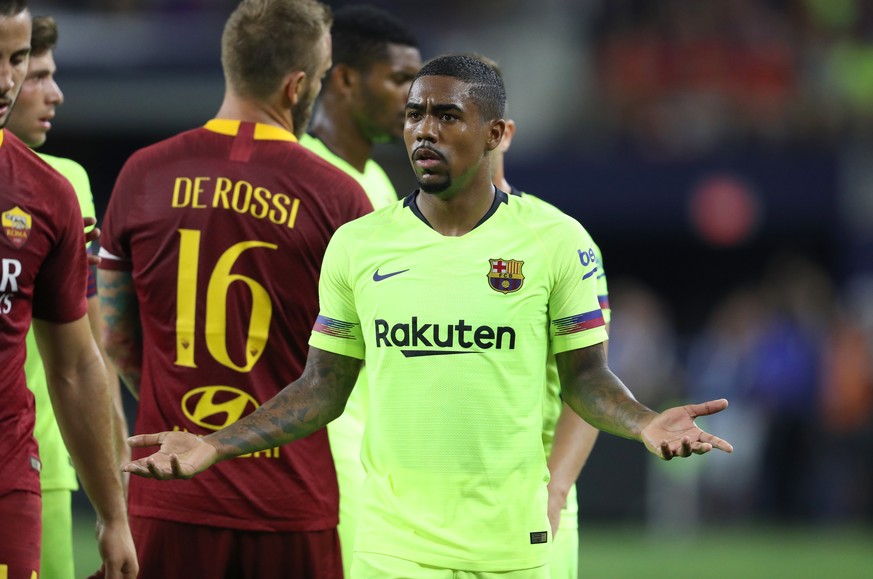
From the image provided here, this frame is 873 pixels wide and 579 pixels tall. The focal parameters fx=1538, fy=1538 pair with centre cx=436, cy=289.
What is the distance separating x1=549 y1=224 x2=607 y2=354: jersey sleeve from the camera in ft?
15.6

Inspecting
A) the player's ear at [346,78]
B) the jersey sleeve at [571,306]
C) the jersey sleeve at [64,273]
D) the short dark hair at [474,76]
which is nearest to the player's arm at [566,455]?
the jersey sleeve at [571,306]

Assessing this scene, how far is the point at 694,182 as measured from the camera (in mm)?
19281

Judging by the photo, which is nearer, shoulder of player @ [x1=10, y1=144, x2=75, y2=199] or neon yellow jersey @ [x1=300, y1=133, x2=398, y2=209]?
shoulder of player @ [x1=10, y1=144, x2=75, y2=199]

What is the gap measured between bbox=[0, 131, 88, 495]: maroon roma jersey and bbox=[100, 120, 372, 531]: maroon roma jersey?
65cm

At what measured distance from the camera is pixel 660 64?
67.3ft

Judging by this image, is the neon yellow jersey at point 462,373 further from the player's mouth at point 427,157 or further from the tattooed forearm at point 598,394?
the player's mouth at point 427,157

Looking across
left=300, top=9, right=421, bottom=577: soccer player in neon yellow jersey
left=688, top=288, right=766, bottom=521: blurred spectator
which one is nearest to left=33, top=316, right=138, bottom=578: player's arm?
left=300, top=9, right=421, bottom=577: soccer player in neon yellow jersey

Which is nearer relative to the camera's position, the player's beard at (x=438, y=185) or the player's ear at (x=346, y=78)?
the player's beard at (x=438, y=185)

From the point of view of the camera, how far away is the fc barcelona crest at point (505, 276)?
4.68 metres

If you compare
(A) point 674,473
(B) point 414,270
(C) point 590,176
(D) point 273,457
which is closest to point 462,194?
(B) point 414,270

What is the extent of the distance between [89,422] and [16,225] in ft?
2.43

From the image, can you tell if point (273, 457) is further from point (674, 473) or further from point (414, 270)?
point (674, 473)

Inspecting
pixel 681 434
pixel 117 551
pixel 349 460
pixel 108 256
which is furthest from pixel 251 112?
pixel 681 434

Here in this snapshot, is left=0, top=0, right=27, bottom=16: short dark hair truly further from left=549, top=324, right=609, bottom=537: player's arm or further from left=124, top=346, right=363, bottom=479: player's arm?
left=549, top=324, right=609, bottom=537: player's arm
